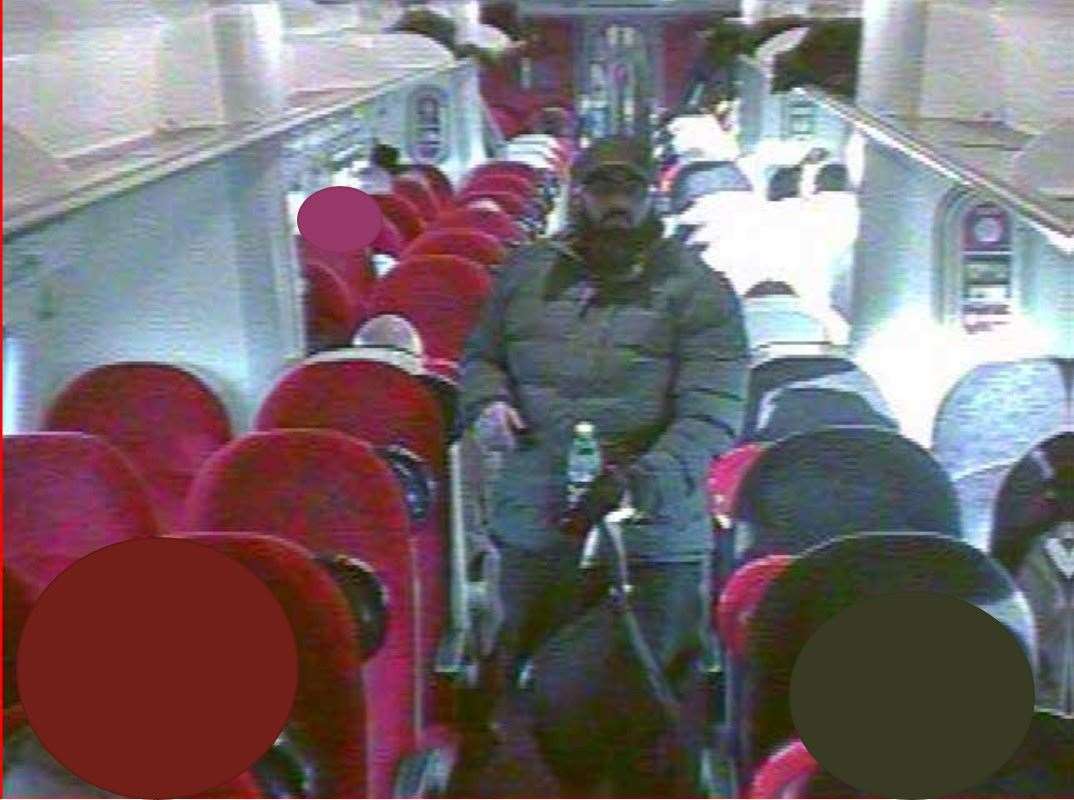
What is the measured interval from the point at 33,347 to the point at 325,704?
0.23 meters

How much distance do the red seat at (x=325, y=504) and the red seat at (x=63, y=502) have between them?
65mm

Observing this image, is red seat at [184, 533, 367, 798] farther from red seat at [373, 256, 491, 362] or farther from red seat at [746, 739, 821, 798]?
red seat at [373, 256, 491, 362]

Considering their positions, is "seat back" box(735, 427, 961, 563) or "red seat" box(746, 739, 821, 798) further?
"seat back" box(735, 427, 961, 563)

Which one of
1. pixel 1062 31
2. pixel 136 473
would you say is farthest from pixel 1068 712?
pixel 1062 31

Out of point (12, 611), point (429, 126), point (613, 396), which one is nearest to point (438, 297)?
point (429, 126)

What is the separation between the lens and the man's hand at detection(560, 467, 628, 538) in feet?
3.62

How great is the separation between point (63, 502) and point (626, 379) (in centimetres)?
53

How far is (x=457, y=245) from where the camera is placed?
139 cm

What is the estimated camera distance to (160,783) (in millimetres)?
575

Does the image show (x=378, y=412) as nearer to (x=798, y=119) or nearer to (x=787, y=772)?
(x=787, y=772)

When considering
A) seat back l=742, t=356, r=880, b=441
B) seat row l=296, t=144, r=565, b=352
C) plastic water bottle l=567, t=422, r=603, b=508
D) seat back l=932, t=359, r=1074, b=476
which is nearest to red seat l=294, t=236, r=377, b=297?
seat row l=296, t=144, r=565, b=352

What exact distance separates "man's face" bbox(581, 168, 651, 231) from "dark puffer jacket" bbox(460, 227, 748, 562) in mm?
48

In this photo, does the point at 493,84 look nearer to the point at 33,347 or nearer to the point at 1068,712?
the point at 33,347

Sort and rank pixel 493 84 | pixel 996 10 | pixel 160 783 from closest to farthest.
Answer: pixel 160 783 < pixel 996 10 < pixel 493 84
